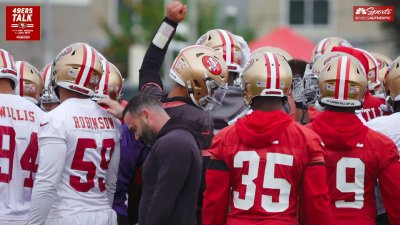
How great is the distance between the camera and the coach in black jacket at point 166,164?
6098 millimetres

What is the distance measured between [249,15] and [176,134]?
3199 centimetres

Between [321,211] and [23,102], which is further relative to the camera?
[23,102]

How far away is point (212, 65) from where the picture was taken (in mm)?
7074

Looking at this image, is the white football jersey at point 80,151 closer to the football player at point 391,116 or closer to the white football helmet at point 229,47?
the white football helmet at point 229,47

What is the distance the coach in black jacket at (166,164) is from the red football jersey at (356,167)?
109cm

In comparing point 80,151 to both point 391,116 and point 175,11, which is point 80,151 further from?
point 391,116

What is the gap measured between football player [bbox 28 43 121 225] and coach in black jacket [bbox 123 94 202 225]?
23.4 inches

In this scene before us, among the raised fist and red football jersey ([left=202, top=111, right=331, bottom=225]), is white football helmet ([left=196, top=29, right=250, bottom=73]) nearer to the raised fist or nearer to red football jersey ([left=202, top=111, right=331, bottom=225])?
the raised fist

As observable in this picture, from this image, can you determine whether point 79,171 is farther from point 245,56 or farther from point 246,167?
point 245,56

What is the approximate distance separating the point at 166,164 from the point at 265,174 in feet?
2.48

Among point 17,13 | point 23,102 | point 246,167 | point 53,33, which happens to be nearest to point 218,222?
point 246,167

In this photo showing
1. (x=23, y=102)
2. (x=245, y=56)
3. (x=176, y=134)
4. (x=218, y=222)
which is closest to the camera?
(x=176, y=134)

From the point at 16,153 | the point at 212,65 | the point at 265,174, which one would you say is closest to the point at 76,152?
the point at 16,153

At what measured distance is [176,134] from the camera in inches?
243
